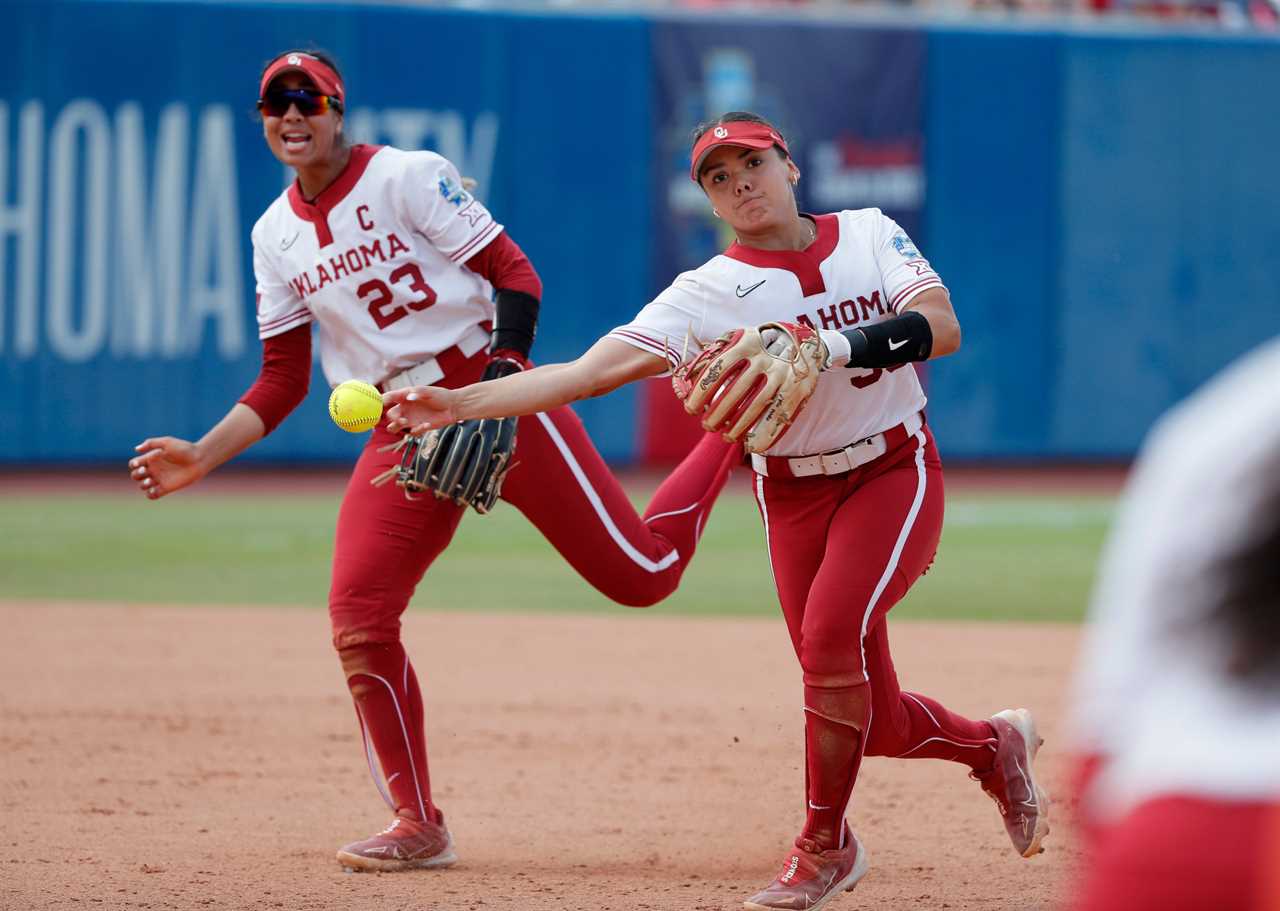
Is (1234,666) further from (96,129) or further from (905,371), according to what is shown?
(96,129)

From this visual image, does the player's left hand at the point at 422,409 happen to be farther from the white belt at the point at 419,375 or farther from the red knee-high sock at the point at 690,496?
the red knee-high sock at the point at 690,496

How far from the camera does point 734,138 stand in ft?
12.7

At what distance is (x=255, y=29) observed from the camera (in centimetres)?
1390

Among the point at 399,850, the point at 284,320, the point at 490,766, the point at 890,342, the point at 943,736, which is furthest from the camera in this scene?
the point at 490,766

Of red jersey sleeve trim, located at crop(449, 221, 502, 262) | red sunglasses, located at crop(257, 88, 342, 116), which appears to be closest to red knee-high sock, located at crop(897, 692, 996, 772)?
red jersey sleeve trim, located at crop(449, 221, 502, 262)

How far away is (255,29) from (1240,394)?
526 inches

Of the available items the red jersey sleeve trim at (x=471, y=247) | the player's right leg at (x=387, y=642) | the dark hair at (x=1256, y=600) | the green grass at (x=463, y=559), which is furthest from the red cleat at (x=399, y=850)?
the green grass at (x=463, y=559)

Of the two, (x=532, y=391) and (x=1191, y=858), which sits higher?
(x=532, y=391)

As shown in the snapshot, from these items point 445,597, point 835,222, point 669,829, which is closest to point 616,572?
point 669,829

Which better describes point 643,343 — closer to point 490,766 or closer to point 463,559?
point 490,766

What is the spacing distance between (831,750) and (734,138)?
1.36 meters

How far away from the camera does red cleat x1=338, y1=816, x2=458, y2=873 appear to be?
4.35 meters

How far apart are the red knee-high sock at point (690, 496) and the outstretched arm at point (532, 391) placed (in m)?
1.02

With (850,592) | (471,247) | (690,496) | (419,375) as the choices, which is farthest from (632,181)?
(850,592)
